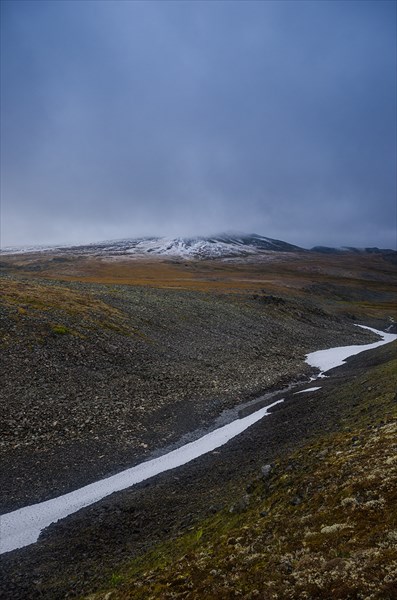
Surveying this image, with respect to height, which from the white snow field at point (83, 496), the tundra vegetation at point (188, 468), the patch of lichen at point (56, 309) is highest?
the patch of lichen at point (56, 309)

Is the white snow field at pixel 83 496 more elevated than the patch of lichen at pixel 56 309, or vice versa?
the patch of lichen at pixel 56 309

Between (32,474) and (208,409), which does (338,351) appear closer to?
(208,409)

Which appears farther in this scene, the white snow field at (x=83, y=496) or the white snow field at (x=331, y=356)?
the white snow field at (x=331, y=356)

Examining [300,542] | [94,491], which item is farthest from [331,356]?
[300,542]

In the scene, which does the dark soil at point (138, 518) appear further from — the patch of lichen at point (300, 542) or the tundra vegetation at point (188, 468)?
the patch of lichen at point (300, 542)

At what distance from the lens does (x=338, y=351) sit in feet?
222

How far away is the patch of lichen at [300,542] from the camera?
30.2 feet

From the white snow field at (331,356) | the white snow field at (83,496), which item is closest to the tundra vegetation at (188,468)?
the white snow field at (83,496)

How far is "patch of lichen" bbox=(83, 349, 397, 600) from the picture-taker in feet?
30.2

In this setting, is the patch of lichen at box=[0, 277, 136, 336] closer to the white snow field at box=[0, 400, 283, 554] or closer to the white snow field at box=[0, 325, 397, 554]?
the white snow field at box=[0, 325, 397, 554]

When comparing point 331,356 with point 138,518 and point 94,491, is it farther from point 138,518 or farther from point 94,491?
point 138,518

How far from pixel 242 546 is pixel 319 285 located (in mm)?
145851

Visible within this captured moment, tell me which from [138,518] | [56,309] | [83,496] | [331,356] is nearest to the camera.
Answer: [138,518]

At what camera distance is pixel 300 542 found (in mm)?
11250
